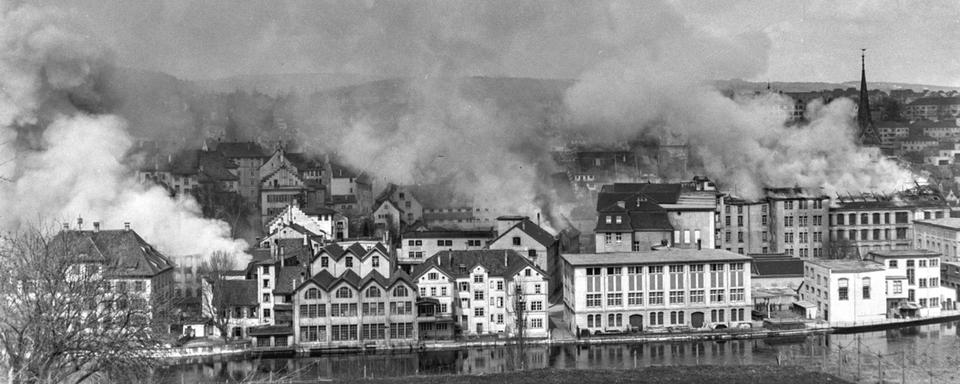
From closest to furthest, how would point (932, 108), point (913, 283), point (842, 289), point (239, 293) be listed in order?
point (239, 293) → point (842, 289) → point (913, 283) → point (932, 108)

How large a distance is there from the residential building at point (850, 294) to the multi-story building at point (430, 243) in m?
12.3

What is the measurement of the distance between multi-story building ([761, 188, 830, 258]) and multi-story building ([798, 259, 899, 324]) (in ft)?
29.3

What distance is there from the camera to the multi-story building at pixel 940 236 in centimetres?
3747

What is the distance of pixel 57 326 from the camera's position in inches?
402

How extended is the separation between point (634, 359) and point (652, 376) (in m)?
4.85

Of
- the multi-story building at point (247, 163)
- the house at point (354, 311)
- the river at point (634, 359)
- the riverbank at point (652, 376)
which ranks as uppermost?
the multi-story building at point (247, 163)

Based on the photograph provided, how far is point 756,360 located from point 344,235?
20533 mm

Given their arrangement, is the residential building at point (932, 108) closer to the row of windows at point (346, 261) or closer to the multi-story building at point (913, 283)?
the multi-story building at point (913, 283)

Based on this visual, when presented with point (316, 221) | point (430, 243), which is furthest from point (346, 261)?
point (316, 221)

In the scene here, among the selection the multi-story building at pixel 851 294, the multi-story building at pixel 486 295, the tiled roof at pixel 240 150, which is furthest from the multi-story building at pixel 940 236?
the tiled roof at pixel 240 150

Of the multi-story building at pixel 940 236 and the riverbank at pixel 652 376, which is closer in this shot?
the riverbank at pixel 652 376

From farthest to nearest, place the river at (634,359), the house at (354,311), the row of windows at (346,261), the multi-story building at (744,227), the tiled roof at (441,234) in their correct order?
the multi-story building at (744,227) < the tiled roof at (441,234) < the row of windows at (346,261) < the house at (354,311) < the river at (634,359)

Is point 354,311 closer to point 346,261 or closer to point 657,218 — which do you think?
point 346,261

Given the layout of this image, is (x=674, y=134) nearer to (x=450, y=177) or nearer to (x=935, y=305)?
(x=450, y=177)
